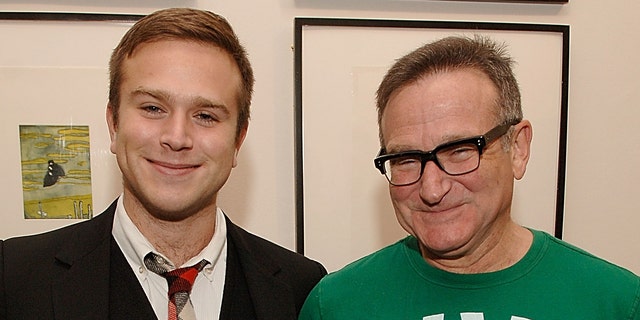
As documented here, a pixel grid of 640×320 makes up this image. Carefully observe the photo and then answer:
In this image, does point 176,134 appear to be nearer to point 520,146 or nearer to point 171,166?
point 171,166

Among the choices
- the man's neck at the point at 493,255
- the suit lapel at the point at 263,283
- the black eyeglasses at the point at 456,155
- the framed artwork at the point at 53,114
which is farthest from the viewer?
the framed artwork at the point at 53,114

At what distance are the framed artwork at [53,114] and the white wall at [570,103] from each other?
2.3 inches

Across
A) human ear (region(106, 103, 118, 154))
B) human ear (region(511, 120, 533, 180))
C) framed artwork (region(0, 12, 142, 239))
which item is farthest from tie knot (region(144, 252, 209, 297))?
human ear (region(511, 120, 533, 180))

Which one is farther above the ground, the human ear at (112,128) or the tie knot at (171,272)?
the human ear at (112,128)

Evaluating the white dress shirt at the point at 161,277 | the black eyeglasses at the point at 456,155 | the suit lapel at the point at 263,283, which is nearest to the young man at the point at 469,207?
the black eyeglasses at the point at 456,155

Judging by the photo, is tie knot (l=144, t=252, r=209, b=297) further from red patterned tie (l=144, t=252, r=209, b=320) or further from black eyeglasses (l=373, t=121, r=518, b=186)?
black eyeglasses (l=373, t=121, r=518, b=186)

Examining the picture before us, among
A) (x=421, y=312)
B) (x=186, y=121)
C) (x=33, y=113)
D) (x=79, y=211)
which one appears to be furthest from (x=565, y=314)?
(x=33, y=113)

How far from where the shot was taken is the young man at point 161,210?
127 cm

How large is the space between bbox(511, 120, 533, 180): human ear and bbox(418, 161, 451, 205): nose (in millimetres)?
160

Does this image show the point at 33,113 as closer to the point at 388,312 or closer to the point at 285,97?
the point at 285,97

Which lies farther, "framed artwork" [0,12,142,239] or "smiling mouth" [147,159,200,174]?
"framed artwork" [0,12,142,239]

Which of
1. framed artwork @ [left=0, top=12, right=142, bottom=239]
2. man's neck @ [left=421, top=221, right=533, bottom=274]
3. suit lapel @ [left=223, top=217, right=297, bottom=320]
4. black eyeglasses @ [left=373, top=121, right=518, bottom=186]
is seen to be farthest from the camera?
framed artwork @ [left=0, top=12, right=142, bottom=239]

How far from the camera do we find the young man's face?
1.27 m

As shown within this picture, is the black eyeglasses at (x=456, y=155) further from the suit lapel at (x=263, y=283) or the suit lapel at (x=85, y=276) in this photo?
the suit lapel at (x=85, y=276)
